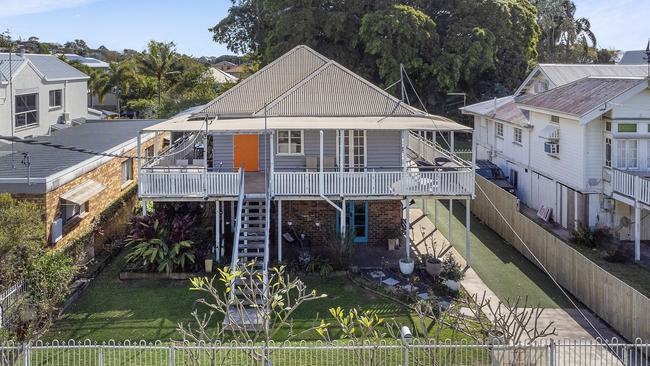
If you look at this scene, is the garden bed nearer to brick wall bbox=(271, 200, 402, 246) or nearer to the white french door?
brick wall bbox=(271, 200, 402, 246)

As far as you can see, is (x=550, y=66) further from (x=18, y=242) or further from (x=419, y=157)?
(x=18, y=242)

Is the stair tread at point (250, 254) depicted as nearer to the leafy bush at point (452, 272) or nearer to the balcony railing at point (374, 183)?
the balcony railing at point (374, 183)

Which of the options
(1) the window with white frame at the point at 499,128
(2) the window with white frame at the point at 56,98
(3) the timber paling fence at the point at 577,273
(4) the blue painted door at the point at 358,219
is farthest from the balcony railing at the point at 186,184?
(1) the window with white frame at the point at 499,128

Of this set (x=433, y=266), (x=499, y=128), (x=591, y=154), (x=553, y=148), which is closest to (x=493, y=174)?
(x=499, y=128)

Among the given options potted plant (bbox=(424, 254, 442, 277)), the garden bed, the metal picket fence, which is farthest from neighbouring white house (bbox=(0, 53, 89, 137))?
potted plant (bbox=(424, 254, 442, 277))

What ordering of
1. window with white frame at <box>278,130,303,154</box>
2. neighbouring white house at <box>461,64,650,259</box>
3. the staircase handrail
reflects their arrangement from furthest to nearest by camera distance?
window with white frame at <box>278,130,303,154</box>
neighbouring white house at <box>461,64,650,259</box>
the staircase handrail

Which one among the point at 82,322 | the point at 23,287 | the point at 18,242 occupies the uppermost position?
the point at 18,242

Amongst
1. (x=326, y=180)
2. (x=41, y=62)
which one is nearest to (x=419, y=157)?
(x=326, y=180)
